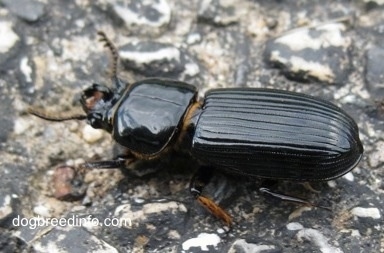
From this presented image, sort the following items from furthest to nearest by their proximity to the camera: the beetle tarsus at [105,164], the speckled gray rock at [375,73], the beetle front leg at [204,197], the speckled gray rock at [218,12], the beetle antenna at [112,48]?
the speckled gray rock at [218,12]
the beetle antenna at [112,48]
the speckled gray rock at [375,73]
the beetle tarsus at [105,164]
the beetle front leg at [204,197]

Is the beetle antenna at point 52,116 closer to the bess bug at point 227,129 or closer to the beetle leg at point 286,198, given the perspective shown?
the bess bug at point 227,129

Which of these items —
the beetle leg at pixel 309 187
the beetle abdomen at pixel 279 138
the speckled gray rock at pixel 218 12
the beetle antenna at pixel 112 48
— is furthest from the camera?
the speckled gray rock at pixel 218 12

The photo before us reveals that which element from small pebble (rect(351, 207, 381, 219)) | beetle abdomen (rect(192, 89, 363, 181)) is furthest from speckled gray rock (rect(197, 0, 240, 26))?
small pebble (rect(351, 207, 381, 219))

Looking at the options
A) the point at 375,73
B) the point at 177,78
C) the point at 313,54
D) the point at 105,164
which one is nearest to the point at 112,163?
the point at 105,164

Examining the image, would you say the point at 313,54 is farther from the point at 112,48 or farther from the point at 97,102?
the point at 97,102

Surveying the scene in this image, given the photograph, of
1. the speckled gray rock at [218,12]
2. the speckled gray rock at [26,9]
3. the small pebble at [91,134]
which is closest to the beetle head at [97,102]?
the small pebble at [91,134]

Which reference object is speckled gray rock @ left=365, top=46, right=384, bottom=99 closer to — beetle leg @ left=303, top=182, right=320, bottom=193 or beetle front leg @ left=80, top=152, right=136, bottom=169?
beetle leg @ left=303, top=182, right=320, bottom=193
